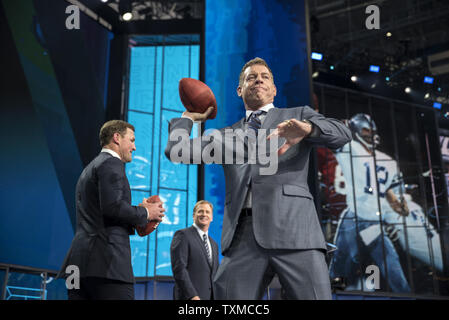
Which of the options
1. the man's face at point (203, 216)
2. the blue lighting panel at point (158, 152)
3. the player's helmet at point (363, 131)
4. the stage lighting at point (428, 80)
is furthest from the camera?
the player's helmet at point (363, 131)

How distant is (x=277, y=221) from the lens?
4.99 ft

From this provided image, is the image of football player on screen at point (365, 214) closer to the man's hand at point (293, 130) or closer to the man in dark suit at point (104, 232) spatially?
the man in dark suit at point (104, 232)

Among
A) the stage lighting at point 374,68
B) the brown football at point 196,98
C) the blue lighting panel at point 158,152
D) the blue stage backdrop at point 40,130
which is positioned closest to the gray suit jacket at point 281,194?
the brown football at point 196,98

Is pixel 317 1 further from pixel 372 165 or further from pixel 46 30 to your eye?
pixel 46 30

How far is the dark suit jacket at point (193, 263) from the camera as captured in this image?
11.5 ft

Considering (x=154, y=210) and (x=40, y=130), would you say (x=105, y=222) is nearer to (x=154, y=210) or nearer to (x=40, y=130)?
(x=154, y=210)

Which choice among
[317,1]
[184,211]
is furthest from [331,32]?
[184,211]

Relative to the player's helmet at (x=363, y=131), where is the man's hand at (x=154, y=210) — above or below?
below

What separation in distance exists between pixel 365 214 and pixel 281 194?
1255 centimetres

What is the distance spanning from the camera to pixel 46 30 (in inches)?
275

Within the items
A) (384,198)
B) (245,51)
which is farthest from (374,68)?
(245,51)

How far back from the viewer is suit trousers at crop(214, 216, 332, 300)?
4.75 ft

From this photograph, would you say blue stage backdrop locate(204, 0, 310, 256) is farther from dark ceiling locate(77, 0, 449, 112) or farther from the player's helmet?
the player's helmet
